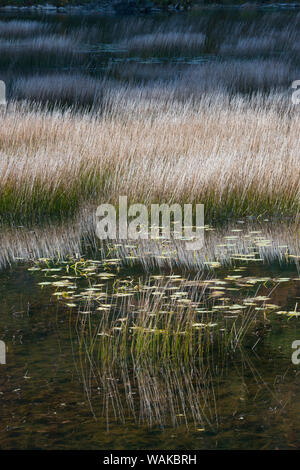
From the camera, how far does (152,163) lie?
9961 mm

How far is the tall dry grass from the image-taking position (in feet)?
29.6

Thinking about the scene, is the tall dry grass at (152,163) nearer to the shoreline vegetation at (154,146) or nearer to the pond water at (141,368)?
the shoreline vegetation at (154,146)

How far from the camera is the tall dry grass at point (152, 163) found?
9.01m

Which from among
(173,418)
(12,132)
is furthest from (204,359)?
(12,132)

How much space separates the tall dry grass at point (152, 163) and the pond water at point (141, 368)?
1.66 m

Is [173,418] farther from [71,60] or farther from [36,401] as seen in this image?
[71,60]
